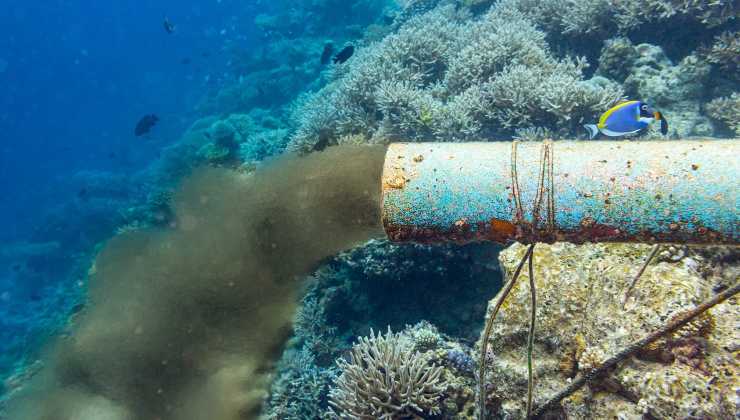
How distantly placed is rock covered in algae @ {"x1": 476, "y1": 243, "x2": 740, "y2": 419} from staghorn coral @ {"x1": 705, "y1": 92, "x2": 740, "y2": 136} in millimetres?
3973

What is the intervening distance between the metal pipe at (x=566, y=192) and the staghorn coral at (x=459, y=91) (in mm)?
3290

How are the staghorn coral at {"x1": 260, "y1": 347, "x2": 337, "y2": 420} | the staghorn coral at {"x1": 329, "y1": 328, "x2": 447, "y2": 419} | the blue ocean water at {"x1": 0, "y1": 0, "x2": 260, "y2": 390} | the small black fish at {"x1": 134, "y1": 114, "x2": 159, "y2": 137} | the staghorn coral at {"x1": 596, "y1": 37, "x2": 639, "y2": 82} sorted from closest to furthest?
the staghorn coral at {"x1": 329, "y1": 328, "x2": 447, "y2": 419}, the staghorn coral at {"x1": 260, "y1": 347, "x2": 337, "y2": 420}, the staghorn coral at {"x1": 596, "y1": 37, "x2": 639, "y2": 82}, the small black fish at {"x1": 134, "y1": 114, "x2": 159, "y2": 137}, the blue ocean water at {"x1": 0, "y1": 0, "x2": 260, "y2": 390}

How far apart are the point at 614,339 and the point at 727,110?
16.1 feet

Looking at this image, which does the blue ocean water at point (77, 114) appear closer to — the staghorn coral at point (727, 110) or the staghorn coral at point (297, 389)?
the staghorn coral at point (297, 389)

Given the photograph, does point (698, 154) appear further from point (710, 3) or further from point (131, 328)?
point (710, 3)

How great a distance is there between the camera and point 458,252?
13.5 ft

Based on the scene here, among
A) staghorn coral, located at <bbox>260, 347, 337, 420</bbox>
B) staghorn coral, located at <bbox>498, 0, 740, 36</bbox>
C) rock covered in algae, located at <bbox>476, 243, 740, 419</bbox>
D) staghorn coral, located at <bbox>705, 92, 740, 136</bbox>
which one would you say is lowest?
staghorn coral, located at <bbox>260, 347, 337, 420</bbox>

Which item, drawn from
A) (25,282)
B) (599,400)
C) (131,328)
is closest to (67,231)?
(25,282)

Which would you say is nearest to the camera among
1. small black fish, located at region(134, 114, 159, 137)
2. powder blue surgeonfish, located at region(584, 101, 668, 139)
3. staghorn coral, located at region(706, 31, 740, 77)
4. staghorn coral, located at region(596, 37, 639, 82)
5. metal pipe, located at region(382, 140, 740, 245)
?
metal pipe, located at region(382, 140, 740, 245)

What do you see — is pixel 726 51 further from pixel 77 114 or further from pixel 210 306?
pixel 77 114

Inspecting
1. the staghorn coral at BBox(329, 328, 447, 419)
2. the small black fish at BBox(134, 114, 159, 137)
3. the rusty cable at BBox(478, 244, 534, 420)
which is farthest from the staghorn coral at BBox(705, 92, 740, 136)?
the small black fish at BBox(134, 114, 159, 137)

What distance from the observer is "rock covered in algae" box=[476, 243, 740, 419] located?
6.14 feet

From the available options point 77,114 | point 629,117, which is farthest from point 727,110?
point 77,114

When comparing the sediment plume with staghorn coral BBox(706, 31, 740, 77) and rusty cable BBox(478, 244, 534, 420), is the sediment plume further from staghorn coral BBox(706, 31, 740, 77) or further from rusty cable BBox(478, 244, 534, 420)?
staghorn coral BBox(706, 31, 740, 77)
